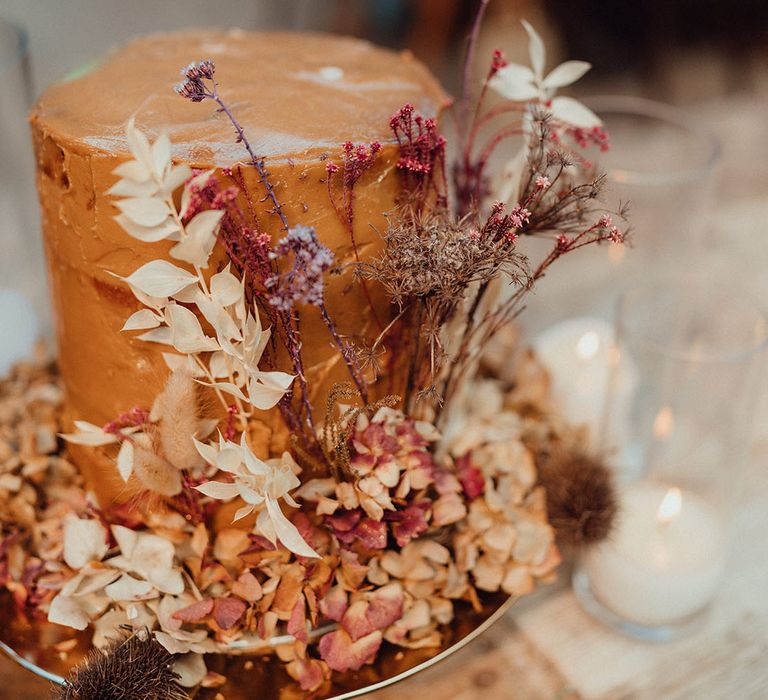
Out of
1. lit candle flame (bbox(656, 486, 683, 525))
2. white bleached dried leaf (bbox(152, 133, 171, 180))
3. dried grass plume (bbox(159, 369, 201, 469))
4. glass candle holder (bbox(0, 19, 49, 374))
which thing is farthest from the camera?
glass candle holder (bbox(0, 19, 49, 374))

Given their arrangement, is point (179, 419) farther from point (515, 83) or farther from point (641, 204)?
point (641, 204)

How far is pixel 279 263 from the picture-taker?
0.59 metres

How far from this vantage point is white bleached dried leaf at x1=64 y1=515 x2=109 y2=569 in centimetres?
66

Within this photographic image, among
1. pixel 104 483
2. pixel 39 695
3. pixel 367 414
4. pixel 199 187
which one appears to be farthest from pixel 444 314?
pixel 39 695

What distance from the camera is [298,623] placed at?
0.63 metres

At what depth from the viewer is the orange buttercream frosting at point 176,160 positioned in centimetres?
59

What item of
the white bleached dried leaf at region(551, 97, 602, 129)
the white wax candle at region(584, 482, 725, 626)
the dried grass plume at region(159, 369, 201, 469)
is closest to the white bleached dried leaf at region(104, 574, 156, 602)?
the dried grass plume at region(159, 369, 201, 469)

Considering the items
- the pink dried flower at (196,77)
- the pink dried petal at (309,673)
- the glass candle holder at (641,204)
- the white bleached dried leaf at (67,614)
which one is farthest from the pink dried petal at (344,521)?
the glass candle holder at (641,204)

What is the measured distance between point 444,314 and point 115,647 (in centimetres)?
35

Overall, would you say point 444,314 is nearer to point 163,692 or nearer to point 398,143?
point 398,143

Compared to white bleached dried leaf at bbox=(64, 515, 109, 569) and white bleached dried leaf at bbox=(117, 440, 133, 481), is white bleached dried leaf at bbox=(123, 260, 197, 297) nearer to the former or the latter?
white bleached dried leaf at bbox=(117, 440, 133, 481)

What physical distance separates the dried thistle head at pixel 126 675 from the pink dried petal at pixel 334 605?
0.12m

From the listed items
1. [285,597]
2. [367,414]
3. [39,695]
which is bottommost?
[39,695]

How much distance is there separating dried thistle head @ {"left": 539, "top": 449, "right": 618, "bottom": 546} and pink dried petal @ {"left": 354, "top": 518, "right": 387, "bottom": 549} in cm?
20
